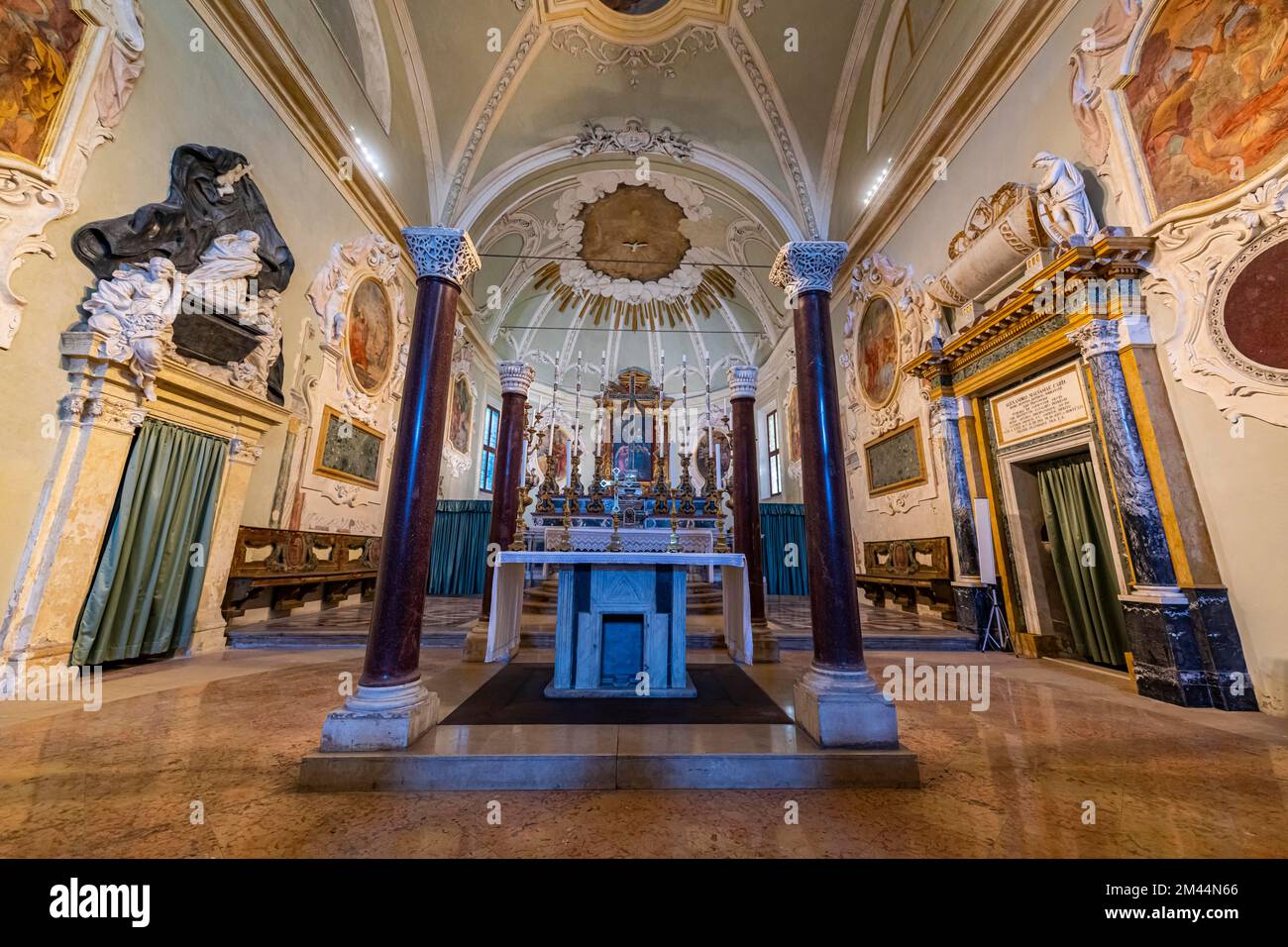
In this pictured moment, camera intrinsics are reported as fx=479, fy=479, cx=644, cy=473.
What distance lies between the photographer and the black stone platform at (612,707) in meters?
2.77

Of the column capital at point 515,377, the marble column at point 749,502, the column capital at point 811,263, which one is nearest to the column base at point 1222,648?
the marble column at point 749,502

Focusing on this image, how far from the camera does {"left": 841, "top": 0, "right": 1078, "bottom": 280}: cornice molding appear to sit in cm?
488

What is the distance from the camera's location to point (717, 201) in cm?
1095

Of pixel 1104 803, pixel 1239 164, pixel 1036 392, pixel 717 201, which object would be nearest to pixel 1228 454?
pixel 1036 392

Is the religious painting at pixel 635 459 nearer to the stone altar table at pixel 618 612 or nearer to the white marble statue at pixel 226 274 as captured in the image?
the white marble statue at pixel 226 274

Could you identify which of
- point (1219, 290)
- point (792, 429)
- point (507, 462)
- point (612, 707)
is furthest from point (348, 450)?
point (1219, 290)

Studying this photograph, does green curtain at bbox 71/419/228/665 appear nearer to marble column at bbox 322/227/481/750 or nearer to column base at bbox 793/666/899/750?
marble column at bbox 322/227/481/750

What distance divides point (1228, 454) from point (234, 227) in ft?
29.5

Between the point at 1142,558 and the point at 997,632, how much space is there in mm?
1952

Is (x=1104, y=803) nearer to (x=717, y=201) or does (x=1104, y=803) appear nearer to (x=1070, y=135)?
(x=1070, y=135)

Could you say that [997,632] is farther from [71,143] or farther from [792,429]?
[71,143]

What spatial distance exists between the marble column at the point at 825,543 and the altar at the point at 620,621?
938mm

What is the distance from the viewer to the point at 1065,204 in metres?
4.16

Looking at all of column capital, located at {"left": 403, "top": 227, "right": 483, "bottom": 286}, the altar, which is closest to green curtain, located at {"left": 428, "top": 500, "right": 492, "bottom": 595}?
the altar
